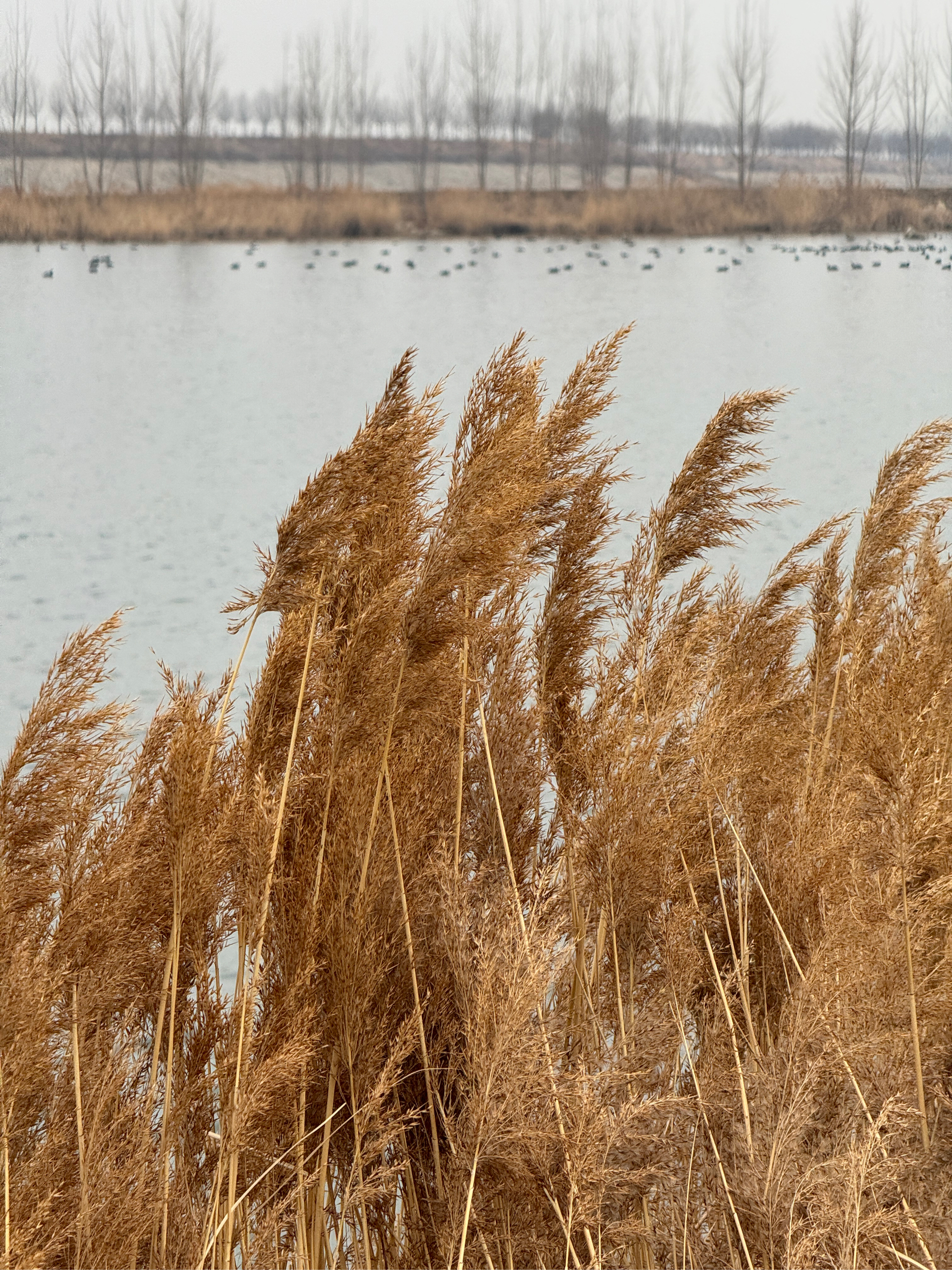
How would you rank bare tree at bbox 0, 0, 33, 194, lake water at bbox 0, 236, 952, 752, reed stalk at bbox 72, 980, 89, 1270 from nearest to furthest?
reed stalk at bbox 72, 980, 89, 1270, bare tree at bbox 0, 0, 33, 194, lake water at bbox 0, 236, 952, 752

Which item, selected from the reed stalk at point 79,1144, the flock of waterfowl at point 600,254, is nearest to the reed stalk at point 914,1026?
the reed stalk at point 79,1144

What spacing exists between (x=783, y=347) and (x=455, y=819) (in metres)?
15.4

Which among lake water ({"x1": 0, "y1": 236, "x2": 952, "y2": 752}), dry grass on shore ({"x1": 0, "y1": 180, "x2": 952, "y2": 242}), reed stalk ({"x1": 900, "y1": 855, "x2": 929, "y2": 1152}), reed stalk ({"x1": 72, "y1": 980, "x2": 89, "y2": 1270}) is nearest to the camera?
reed stalk ({"x1": 72, "y1": 980, "x2": 89, "y2": 1270})

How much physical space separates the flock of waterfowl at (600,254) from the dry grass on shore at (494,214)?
0.40 m

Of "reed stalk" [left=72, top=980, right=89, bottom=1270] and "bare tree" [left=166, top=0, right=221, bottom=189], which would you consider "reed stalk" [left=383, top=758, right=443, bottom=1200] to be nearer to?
"reed stalk" [left=72, top=980, right=89, bottom=1270]

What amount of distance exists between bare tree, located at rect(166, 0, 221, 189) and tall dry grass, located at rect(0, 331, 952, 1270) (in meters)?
29.0

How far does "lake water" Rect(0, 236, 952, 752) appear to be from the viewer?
30.9ft

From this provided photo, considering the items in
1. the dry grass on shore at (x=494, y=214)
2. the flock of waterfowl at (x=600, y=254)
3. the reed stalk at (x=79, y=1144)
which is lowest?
the reed stalk at (x=79, y=1144)

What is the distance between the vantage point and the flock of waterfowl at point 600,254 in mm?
24312

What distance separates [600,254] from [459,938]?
27.0 meters

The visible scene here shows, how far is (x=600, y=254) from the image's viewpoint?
27.3m

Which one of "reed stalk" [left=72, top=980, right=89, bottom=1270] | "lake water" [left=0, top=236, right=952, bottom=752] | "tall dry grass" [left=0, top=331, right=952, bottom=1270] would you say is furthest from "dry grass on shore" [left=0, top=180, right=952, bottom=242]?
"reed stalk" [left=72, top=980, right=89, bottom=1270]

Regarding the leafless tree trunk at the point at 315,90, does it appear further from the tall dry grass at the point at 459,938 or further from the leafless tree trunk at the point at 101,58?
the tall dry grass at the point at 459,938

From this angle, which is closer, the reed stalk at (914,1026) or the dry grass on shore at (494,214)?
the reed stalk at (914,1026)
